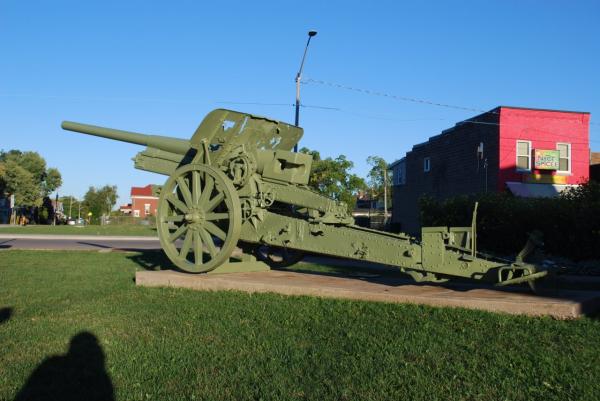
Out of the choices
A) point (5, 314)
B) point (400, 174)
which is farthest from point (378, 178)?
point (5, 314)

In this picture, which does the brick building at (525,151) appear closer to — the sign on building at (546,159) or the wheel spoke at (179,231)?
the sign on building at (546,159)

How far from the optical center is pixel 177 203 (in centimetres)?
898

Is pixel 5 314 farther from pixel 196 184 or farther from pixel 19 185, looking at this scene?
pixel 19 185

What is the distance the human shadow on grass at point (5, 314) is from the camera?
256 inches

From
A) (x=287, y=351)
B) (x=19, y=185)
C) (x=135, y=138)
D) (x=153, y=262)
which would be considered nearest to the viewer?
(x=287, y=351)

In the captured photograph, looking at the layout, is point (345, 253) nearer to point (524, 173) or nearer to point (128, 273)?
point (128, 273)

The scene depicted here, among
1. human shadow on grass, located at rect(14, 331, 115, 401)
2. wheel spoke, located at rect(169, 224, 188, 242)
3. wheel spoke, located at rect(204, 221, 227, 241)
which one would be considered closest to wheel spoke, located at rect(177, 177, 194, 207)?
wheel spoke, located at rect(169, 224, 188, 242)

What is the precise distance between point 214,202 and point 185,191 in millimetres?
694

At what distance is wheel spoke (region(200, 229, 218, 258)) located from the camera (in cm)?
841

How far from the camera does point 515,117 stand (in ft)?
83.6

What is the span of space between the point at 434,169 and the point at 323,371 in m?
28.2

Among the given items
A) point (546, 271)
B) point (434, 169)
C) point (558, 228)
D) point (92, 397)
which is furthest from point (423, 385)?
point (434, 169)

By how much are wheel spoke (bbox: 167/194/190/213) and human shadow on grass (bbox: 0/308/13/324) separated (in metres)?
2.76

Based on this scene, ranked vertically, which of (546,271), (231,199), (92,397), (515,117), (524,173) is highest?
(515,117)
